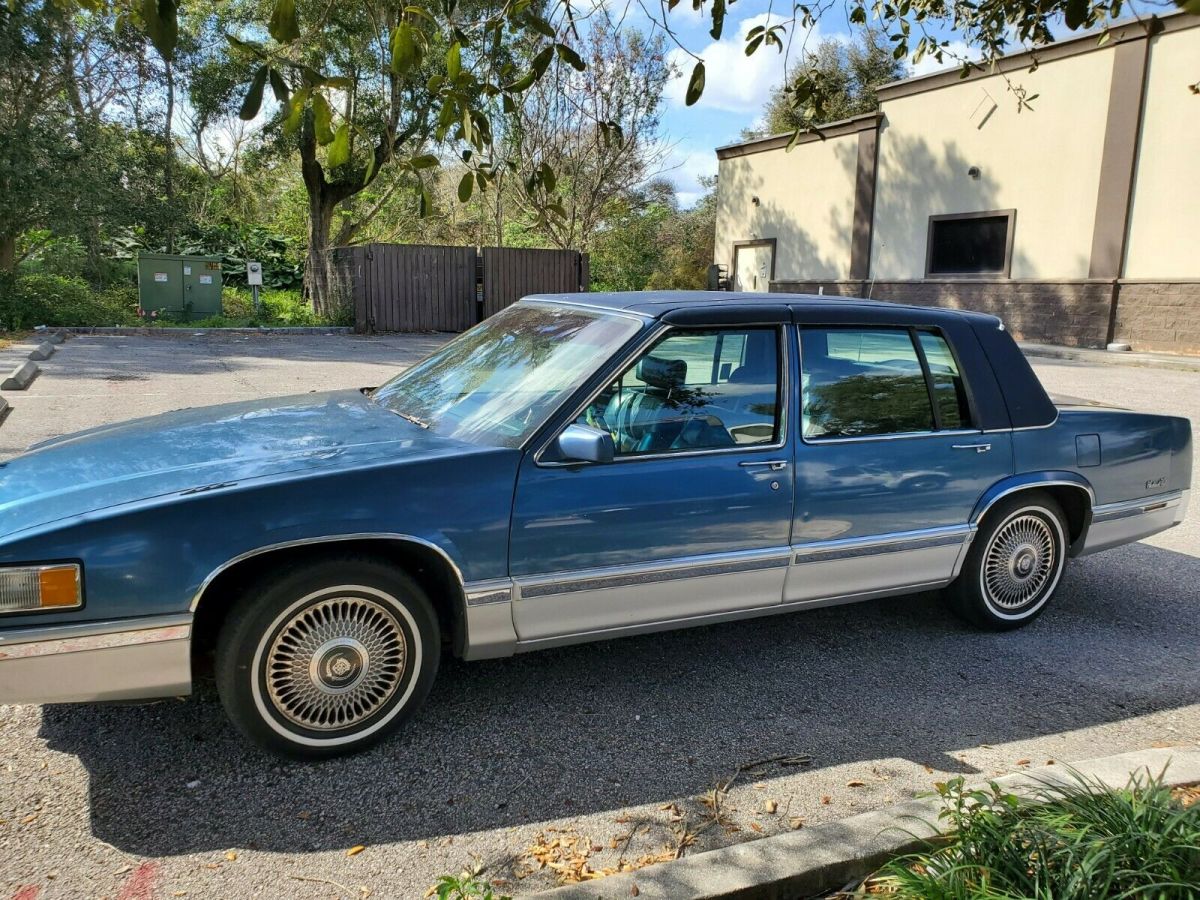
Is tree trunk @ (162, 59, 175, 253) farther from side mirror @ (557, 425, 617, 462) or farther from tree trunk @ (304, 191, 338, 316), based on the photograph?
side mirror @ (557, 425, 617, 462)

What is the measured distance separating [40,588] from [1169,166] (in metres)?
21.9

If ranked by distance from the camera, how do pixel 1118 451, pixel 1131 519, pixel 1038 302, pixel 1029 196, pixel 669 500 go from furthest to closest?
pixel 1038 302
pixel 1029 196
pixel 1131 519
pixel 1118 451
pixel 669 500

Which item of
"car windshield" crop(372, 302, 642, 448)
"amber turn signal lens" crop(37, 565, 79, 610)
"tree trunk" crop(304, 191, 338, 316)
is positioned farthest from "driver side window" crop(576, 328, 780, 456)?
"tree trunk" crop(304, 191, 338, 316)

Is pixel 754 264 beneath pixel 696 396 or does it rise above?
above

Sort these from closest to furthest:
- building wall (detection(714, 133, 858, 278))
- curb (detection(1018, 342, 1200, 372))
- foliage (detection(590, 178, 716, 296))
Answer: curb (detection(1018, 342, 1200, 372)), building wall (detection(714, 133, 858, 278)), foliage (detection(590, 178, 716, 296))

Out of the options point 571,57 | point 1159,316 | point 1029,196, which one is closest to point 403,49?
point 571,57

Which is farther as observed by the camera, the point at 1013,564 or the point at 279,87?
the point at 1013,564

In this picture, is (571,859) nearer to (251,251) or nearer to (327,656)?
(327,656)

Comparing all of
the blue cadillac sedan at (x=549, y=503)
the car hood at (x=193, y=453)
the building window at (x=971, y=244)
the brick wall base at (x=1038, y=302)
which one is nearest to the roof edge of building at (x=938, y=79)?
the building window at (x=971, y=244)

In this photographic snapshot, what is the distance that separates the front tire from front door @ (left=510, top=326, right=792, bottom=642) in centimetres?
→ 41

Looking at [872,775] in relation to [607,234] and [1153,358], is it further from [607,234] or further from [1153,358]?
[607,234]

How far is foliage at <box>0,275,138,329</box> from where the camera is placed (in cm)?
1939

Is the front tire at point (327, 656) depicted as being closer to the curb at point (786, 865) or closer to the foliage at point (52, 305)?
the curb at point (786, 865)

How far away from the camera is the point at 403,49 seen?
244 centimetres
